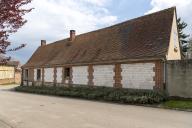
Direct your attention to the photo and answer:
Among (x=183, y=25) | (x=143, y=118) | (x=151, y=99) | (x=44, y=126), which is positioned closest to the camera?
(x=44, y=126)

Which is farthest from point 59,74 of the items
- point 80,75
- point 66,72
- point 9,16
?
point 9,16

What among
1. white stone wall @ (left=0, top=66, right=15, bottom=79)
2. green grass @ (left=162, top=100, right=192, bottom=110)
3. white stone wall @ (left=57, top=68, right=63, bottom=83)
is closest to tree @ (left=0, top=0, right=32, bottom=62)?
green grass @ (left=162, top=100, right=192, bottom=110)

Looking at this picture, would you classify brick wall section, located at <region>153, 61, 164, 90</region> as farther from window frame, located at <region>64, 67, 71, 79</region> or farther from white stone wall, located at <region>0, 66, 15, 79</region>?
white stone wall, located at <region>0, 66, 15, 79</region>

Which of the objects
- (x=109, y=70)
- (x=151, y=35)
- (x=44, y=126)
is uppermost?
(x=151, y=35)

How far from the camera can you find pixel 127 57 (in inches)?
883

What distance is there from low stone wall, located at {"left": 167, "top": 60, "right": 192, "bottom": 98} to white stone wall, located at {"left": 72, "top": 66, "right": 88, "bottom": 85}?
935 cm

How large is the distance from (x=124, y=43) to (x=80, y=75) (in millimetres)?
5661

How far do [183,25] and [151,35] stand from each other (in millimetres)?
29195

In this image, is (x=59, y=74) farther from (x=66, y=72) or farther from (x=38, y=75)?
(x=38, y=75)

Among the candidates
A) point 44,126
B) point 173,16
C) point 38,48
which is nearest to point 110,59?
point 173,16

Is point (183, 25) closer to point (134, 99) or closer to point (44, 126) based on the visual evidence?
point (134, 99)

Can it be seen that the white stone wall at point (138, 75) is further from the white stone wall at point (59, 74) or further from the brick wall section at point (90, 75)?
the white stone wall at point (59, 74)

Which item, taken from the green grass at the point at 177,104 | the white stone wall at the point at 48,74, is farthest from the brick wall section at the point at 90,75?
the green grass at the point at 177,104

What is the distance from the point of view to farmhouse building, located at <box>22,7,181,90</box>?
20828 millimetres
